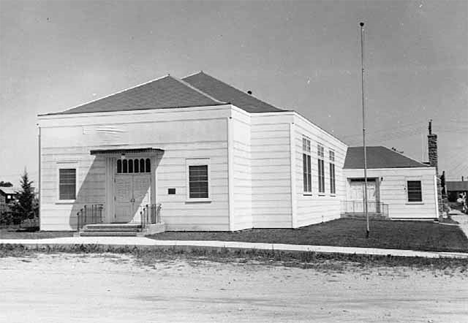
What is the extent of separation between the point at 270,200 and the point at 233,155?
291 cm

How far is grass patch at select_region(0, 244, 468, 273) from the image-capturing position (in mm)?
13141

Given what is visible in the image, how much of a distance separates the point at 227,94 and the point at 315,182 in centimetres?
578

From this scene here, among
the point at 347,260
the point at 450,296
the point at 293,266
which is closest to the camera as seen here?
the point at 450,296

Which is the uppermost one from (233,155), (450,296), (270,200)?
(233,155)

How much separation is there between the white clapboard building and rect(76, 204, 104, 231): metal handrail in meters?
0.05

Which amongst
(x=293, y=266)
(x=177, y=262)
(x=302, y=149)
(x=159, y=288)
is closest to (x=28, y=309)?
(x=159, y=288)

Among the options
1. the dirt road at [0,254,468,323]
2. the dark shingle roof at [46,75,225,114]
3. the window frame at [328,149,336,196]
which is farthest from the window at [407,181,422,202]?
the dirt road at [0,254,468,323]

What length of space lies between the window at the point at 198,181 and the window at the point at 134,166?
1714 millimetres

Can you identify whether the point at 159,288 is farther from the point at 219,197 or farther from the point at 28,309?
the point at 219,197

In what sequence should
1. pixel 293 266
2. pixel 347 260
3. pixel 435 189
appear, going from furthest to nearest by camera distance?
pixel 435 189, pixel 347 260, pixel 293 266

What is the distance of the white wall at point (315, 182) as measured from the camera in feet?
79.8

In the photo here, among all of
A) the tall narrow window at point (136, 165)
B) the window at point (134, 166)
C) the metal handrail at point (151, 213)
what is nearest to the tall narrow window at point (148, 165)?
the window at point (134, 166)

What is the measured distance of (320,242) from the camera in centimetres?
1819

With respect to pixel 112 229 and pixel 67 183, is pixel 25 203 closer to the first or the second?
pixel 67 183
